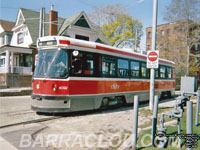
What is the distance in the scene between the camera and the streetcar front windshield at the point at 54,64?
800 cm

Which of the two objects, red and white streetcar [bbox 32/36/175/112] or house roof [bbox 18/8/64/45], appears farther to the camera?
house roof [bbox 18/8/64/45]

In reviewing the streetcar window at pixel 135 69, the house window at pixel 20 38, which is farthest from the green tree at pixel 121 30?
the streetcar window at pixel 135 69

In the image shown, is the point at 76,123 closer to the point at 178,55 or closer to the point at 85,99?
the point at 85,99

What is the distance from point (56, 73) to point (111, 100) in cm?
338

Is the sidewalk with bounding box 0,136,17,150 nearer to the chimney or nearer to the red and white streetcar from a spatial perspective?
the red and white streetcar

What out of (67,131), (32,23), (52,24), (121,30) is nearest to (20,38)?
(32,23)

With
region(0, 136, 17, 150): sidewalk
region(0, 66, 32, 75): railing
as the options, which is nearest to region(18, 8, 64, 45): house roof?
region(0, 66, 32, 75): railing

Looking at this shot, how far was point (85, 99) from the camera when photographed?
8539 millimetres

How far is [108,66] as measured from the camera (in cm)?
985

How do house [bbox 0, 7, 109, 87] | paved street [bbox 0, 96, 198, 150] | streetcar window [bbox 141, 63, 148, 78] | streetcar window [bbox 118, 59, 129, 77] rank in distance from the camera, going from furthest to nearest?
house [bbox 0, 7, 109, 87] < streetcar window [bbox 141, 63, 148, 78] < streetcar window [bbox 118, 59, 129, 77] < paved street [bbox 0, 96, 198, 150]

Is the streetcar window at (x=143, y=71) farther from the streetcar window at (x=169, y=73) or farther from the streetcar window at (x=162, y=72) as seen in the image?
the streetcar window at (x=169, y=73)

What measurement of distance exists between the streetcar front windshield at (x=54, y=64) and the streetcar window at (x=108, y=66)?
7.09ft

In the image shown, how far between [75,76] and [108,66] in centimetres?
219

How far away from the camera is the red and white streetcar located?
7.94 metres
